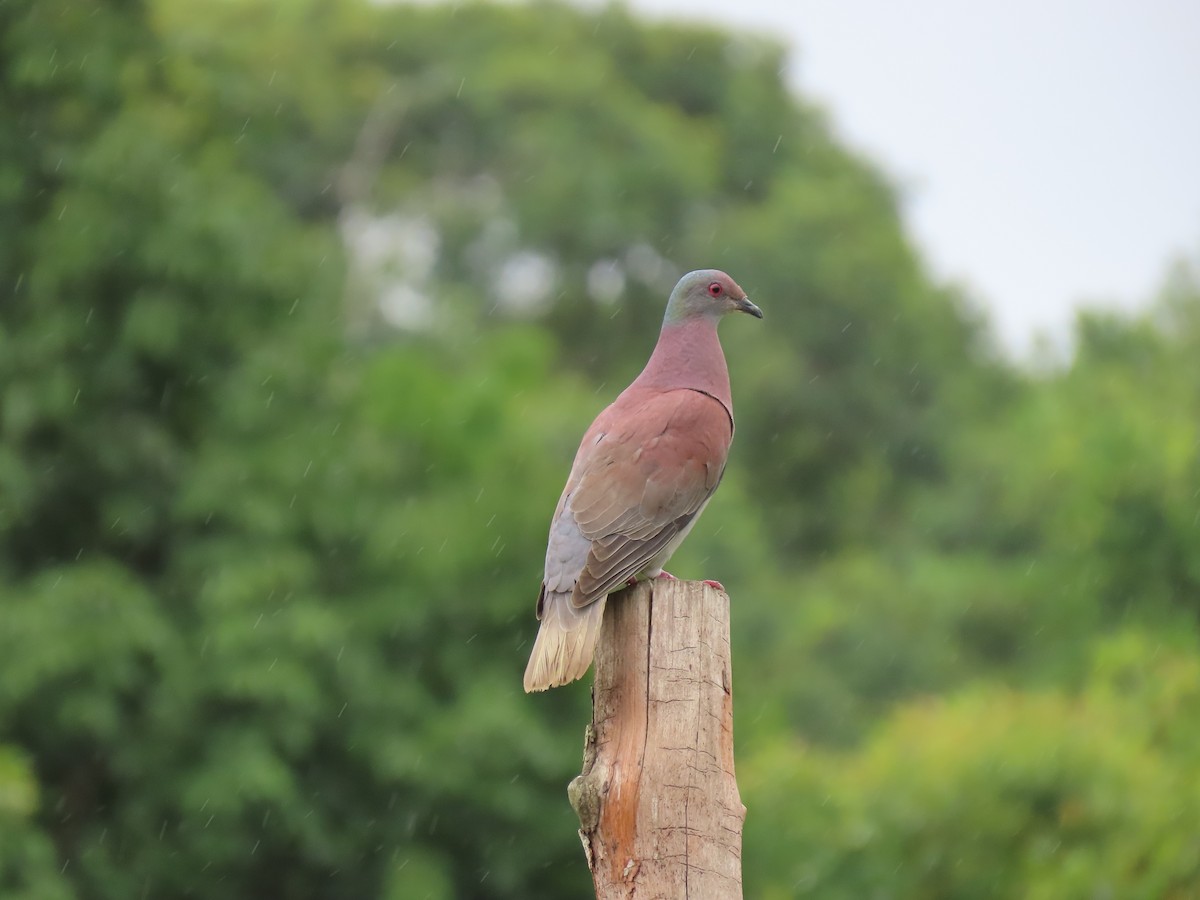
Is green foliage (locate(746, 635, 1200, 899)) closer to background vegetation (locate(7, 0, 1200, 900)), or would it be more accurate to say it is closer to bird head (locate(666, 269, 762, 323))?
background vegetation (locate(7, 0, 1200, 900))

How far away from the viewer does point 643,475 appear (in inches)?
218

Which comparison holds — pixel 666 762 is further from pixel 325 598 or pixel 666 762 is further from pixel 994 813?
pixel 994 813

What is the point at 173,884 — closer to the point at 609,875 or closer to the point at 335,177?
the point at 609,875

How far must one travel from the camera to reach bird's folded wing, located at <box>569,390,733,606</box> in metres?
5.38

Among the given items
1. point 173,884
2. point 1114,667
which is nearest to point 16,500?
point 173,884

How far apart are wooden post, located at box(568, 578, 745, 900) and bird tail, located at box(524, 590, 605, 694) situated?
10 cm

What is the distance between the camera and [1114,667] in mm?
23281

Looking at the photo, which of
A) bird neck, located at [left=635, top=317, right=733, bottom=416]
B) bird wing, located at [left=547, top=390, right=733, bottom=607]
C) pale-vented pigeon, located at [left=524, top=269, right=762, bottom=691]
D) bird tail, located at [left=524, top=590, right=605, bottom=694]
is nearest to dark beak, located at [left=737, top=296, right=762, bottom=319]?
pale-vented pigeon, located at [left=524, top=269, right=762, bottom=691]

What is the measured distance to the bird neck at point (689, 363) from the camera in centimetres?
593

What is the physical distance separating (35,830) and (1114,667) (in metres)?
15.6

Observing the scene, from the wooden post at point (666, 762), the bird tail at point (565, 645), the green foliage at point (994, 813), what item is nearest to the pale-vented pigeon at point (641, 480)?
the bird tail at point (565, 645)

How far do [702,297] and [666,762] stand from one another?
7.59 feet

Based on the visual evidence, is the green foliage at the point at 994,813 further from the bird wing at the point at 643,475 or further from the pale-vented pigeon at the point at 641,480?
the bird wing at the point at 643,475

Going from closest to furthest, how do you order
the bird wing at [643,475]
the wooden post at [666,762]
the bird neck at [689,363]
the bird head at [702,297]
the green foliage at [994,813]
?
the wooden post at [666,762]
the bird wing at [643,475]
the bird neck at [689,363]
the bird head at [702,297]
the green foliage at [994,813]
